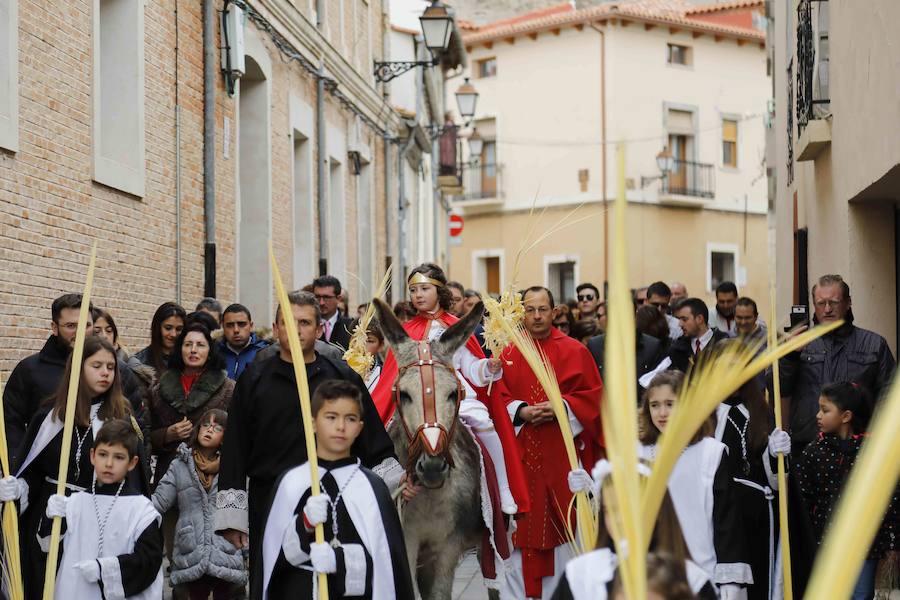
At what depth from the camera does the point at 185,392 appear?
28.9 ft

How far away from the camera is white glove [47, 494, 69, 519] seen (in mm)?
6109

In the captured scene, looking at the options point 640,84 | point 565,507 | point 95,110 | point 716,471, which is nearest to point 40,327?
point 95,110

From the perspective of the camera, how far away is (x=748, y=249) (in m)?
46.8

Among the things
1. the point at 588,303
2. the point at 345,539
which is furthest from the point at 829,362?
the point at 588,303

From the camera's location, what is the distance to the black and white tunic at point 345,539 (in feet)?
17.0

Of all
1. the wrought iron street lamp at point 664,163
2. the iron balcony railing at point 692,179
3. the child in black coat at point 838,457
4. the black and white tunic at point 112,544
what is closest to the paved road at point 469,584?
the child in black coat at point 838,457

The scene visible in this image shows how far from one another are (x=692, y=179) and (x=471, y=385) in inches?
1464

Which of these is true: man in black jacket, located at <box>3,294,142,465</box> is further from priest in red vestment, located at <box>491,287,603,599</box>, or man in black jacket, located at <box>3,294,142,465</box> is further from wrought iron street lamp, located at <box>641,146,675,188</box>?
wrought iron street lamp, located at <box>641,146,675,188</box>

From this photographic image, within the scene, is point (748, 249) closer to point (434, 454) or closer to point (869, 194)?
point (869, 194)

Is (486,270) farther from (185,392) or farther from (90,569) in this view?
(90,569)

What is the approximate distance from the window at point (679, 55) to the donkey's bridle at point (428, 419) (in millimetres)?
38074

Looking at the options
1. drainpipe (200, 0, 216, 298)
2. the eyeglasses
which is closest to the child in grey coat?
the eyeglasses

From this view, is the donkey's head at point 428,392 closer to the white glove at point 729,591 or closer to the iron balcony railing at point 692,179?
the white glove at point 729,591

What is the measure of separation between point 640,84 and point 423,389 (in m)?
→ 37.4
